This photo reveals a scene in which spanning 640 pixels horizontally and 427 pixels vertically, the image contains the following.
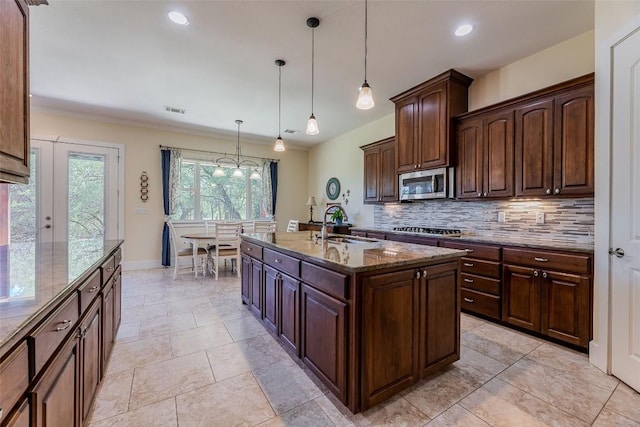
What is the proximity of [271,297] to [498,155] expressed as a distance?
277 cm

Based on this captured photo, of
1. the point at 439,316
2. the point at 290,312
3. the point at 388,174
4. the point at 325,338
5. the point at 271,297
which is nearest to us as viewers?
the point at 325,338

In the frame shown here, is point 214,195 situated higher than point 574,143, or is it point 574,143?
point 574,143

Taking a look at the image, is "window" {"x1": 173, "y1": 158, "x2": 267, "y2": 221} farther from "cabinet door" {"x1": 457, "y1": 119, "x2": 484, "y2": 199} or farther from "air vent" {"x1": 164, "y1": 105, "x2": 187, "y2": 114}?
"cabinet door" {"x1": 457, "y1": 119, "x2": 484, "y2": 199}

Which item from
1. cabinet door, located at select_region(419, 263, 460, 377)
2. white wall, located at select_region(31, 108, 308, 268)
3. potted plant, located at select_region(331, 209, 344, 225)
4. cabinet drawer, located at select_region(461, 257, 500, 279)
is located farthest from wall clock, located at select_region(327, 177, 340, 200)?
cabinet door, located at select_region(419, 263, 460, 377)

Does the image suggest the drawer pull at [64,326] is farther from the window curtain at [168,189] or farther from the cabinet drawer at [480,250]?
the window curtain at [168,189]

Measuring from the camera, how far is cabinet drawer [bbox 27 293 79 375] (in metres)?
0.86

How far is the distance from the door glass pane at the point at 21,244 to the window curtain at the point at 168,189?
1.82 metres

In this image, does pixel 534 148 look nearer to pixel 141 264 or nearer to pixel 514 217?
pixel 514 217

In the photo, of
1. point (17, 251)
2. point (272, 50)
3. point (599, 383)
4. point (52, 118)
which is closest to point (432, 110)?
point (272, 50)

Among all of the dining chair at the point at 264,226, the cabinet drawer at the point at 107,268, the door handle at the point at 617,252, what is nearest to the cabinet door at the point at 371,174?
the dining chair at the point at 264,226

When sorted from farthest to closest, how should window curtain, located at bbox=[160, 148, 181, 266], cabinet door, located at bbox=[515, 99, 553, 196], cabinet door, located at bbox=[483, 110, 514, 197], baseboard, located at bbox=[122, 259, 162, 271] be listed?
1. window curtain, located at bbox=[160, 148, 181, 266]
2. baseboard, located at bbox=[122, 259, 162, 271]
3. cabinet door, located at bbox=[483, 110, 514, 197]
4. cabinet door, located at bbox=[515, 99, 553, 196]

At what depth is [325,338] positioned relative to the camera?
5.70 ft

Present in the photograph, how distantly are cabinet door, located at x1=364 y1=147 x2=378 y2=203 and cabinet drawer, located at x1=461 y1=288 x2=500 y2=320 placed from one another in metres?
2.09

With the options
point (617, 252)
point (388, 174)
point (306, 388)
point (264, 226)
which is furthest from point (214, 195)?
point (617, 252)
